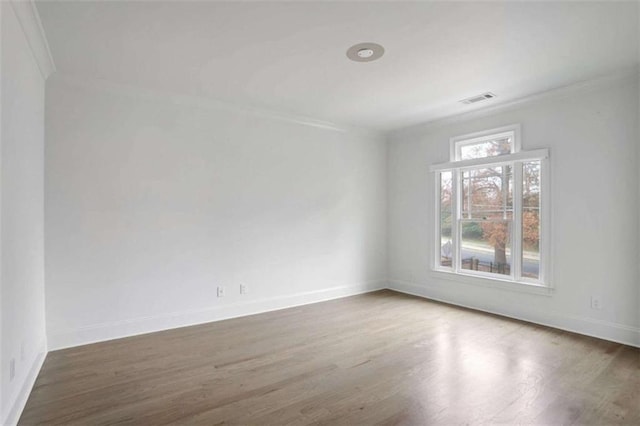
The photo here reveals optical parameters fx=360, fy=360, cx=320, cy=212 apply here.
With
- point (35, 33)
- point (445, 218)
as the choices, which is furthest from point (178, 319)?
point (445, 218)

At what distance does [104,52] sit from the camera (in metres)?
2.96

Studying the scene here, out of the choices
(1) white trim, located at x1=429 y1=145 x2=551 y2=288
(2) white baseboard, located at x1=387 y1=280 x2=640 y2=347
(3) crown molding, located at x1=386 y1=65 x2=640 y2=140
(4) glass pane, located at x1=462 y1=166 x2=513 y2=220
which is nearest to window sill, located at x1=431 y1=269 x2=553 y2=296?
(1) white trim, located at x1=429 y1=145 x2=551 y2=288

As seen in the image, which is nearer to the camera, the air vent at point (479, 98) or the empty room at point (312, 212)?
the empty room at point (312, 212)

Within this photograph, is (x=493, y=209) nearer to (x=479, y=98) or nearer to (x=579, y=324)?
(x=479, y=98)

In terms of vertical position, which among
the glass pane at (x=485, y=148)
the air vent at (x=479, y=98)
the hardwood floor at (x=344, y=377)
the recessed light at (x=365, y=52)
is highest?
the recessed light at (x=365, y=52)

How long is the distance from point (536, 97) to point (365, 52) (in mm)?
2329

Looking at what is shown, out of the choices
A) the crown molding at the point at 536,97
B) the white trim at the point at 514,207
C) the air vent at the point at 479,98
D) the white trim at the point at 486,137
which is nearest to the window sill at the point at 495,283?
the white trim at the point at 514,207

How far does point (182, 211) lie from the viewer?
4.07 m

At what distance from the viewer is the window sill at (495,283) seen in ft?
13.4

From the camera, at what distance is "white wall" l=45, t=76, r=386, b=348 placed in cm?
344

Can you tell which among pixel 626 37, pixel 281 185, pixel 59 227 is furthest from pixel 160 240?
pixel 626 37

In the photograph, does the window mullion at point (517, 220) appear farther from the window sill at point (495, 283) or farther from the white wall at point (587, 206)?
the white wall at point (587, 206)

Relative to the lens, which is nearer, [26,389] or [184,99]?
[26,389]

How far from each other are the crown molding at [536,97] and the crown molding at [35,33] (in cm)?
439
